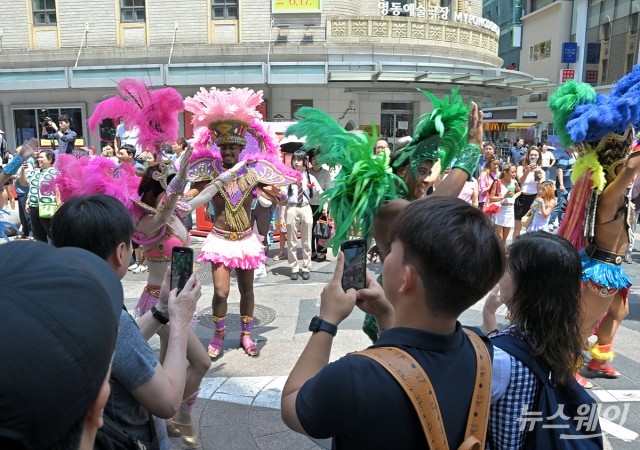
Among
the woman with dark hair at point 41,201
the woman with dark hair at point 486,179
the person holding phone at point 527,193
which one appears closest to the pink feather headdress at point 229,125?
the woman with dark hair at point 41,201

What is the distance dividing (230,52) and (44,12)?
25.6ft

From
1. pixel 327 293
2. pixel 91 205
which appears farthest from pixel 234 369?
pixel 327 293

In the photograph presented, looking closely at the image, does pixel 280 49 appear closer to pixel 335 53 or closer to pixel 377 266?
pixel 335 53

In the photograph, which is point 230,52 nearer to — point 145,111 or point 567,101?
point 145,111

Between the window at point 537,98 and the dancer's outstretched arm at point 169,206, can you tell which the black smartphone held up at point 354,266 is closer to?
the dancer's outstretched arm at point 169,206

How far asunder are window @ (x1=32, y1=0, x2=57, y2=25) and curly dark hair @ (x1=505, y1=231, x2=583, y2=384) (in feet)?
76.2

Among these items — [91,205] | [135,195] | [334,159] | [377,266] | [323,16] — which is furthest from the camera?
[323,16]

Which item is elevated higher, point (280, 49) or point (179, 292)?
point (280, 49)

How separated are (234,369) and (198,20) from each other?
1859 centimetres

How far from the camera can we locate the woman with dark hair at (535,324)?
151cm

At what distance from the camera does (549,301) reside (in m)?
1.63

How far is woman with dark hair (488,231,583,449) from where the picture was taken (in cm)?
151

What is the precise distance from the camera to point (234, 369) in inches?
156

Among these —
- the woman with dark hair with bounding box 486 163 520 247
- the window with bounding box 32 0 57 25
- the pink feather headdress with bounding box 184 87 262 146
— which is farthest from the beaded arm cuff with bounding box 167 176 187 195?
the window with bounding box 32 0 57 25
